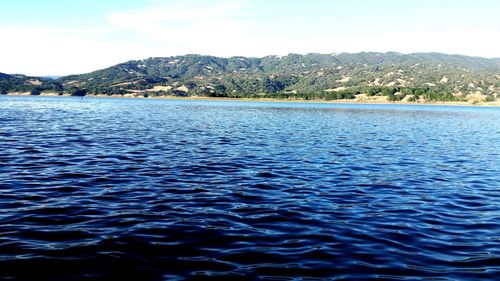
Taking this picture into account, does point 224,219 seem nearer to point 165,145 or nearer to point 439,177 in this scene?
point 439,177

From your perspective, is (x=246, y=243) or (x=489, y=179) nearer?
(x=246, y=243)

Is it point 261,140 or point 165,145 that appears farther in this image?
point 261,140

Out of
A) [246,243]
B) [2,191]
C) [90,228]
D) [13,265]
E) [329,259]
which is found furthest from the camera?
[2,191]

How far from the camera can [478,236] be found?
13.3 m

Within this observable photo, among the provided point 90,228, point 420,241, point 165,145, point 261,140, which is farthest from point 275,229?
point 261,140

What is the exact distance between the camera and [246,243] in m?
11.9

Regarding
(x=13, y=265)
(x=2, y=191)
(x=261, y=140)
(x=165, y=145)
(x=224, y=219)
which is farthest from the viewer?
(x=261, y=140)

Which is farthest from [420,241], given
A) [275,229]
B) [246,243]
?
[246,243]

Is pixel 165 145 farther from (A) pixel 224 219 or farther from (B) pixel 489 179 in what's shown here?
(B) pixel 489 179

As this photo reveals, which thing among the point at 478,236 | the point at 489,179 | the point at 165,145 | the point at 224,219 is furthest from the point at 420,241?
the point at 165,145

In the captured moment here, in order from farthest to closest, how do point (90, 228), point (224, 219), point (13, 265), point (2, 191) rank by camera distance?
1. point (2, 191)
2. point (224, 219)
3. point (90, 228)
4. point (13, 265)

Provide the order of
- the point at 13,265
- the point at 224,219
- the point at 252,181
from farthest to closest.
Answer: the point at 252,181, the point at 224,219, the point at 13,265

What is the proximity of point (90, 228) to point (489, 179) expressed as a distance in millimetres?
23452

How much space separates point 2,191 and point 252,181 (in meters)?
11.9
